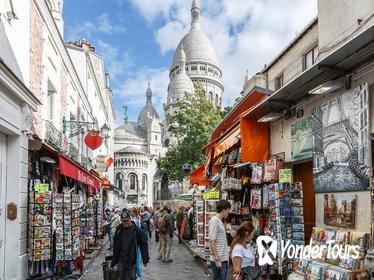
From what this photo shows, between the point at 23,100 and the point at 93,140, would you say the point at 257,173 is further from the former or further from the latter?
the point at 93,140

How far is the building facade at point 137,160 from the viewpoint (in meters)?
100

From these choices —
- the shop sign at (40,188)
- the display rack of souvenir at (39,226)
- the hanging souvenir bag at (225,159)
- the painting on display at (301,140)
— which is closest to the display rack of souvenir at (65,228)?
the display rack of souvenir at (39,226)

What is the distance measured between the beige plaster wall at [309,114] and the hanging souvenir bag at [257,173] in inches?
16.7

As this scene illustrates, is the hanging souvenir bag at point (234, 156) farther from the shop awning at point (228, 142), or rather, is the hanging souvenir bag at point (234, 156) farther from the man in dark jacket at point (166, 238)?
the man in dark jacket at point (166, 238)

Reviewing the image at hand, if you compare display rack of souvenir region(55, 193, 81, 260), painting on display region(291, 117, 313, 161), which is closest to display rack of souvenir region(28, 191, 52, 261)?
display rack of souvenir region(55, 193, 81, 260)

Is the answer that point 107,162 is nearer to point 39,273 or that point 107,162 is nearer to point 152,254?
point 152,254

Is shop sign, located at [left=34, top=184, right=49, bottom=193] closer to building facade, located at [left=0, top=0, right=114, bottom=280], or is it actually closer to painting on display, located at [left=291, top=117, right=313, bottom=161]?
building facade, located at [left=0, top=0, right=114, bottom=280]

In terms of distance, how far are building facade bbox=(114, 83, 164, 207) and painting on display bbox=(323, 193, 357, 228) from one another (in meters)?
87.4

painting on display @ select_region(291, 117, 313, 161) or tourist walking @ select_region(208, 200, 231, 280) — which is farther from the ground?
painting on display @ select_region(291, 117, 313, 161)

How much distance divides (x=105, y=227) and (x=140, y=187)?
254ft

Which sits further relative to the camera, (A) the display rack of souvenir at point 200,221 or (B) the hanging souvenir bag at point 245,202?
(A) the display rack of souvenir at point 200,221

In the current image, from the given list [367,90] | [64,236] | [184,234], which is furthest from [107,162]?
[367,90]

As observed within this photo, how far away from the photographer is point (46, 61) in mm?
15195

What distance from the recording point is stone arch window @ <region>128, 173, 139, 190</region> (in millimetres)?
101125
